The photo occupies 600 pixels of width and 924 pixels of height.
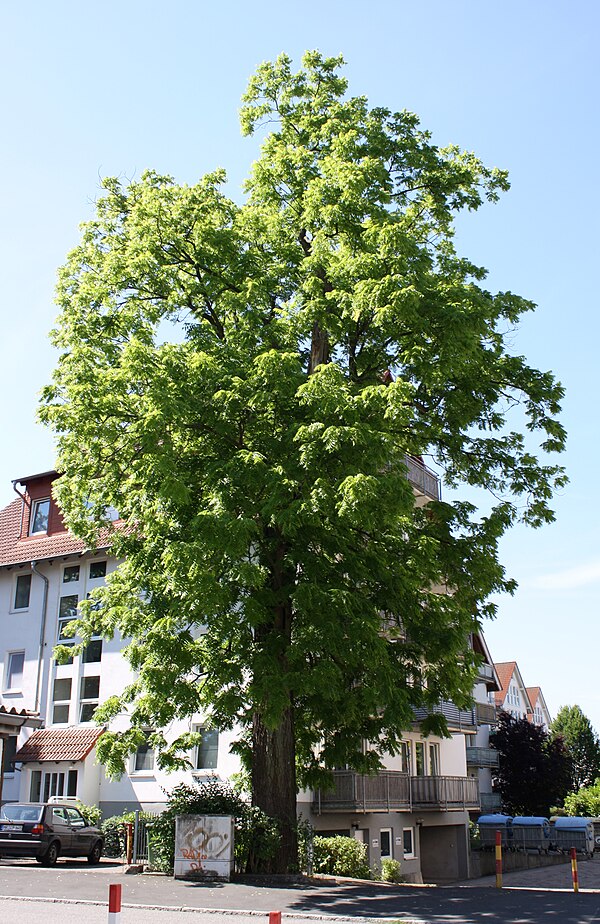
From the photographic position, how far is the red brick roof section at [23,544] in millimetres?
34031

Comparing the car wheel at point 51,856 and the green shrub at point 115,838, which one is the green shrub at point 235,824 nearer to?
the car wheel at point 51,856

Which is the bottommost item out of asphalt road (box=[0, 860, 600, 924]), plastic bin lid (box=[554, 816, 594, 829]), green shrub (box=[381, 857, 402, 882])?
green shrub (box=[381, 857, 402, 882])

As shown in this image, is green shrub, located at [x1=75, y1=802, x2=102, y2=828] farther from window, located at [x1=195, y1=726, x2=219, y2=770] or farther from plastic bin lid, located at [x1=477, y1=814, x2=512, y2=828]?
plastic bin lid, located at [x1=477, y1=814, x2=512, y2=828]

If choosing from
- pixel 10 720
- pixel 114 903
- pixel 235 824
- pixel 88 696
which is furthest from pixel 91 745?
pixel 114 903

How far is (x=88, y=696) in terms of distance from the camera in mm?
32938

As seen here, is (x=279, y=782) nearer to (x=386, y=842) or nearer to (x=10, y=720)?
(x=10, y=720)

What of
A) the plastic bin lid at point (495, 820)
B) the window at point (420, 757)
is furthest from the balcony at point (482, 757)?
the window at point (420, 757)

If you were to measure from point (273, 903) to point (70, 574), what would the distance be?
21881 mm

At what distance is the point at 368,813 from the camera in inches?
1212

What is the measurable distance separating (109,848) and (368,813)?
28.5ft

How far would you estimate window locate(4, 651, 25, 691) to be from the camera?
113ft

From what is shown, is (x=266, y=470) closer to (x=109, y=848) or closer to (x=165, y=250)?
(x=165, y=250)

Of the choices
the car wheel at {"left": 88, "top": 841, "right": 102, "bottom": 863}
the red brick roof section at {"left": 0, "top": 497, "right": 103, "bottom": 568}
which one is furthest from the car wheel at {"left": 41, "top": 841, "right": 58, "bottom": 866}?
the red brick roof section at {"left": 0, "top": 497, "right": 103, "bottom": 568}

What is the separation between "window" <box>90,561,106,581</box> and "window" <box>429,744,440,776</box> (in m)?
15.0
